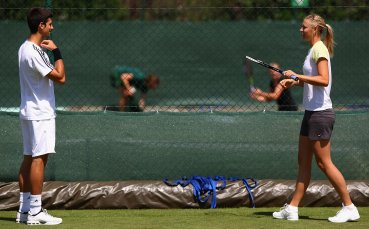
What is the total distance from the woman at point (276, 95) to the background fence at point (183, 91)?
9cm

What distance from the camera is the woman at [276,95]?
9.14 metres

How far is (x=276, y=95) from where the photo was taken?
361 inches

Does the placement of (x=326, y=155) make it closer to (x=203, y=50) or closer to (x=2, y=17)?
(x=203, y=50)

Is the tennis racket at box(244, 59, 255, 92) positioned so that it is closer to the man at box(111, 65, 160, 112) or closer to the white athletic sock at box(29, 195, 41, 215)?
the man at box(111, 65, 160, 112)

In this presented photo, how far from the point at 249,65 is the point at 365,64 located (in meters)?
1.30

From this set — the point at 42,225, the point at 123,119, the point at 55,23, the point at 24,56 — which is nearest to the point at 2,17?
the point at 55,23

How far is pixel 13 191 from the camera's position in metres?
7.82

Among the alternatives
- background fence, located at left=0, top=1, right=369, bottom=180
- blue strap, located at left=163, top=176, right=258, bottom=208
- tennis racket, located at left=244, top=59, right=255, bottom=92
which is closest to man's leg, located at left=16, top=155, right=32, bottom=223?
background fence, located at left=0, top=1, right=369, bottom=180

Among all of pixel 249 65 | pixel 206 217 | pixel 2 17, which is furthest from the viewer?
pixel 249 65

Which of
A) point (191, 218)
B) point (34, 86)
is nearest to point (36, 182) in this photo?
point (34, 86)

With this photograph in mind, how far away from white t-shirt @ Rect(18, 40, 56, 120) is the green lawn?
2.99 feet

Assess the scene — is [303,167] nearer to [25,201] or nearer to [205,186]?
[205,186]

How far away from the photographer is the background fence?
837cm

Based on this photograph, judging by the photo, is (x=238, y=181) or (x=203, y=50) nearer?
(x=238, y=181)
